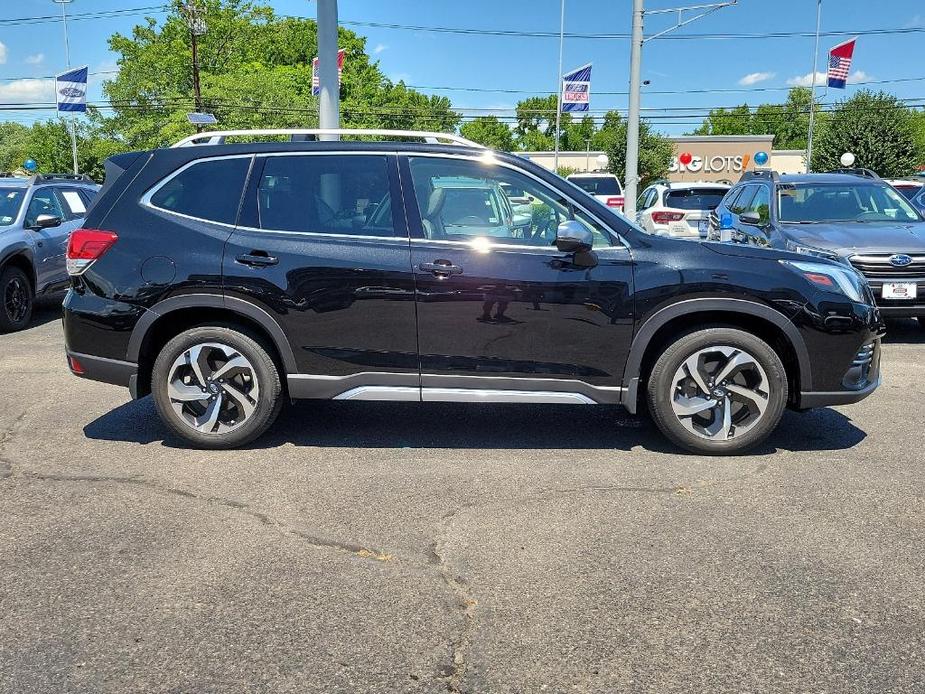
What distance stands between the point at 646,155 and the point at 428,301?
56.5 m

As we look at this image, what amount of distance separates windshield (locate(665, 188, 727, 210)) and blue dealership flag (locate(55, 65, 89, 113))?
23.2 meters

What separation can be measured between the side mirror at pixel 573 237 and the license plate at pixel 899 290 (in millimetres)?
4778

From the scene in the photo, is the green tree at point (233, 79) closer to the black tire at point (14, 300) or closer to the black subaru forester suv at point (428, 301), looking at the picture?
the black tire at point (14, 300)

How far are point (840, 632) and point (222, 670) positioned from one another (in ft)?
7.20

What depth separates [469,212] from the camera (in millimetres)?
4934

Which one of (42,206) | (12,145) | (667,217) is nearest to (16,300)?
(42,206)

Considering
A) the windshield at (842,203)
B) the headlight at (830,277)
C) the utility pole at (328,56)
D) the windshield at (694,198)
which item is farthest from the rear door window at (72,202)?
the windshield at (694,198)

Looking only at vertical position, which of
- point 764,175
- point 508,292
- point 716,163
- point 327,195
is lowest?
point 508,292

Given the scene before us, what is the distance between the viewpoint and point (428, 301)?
477 centimetres

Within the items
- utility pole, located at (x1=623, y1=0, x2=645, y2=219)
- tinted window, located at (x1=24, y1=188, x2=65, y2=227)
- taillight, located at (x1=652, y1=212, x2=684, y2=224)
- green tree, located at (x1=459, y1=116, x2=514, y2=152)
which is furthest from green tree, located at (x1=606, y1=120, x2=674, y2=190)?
tinted window, located at (x1=24, y1=188, x2=65, y2=227)

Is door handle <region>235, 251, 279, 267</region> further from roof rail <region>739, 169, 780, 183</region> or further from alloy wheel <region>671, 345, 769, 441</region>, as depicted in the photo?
roof rail <region>739, 169, 780, 183</region>

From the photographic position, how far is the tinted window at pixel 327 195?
492 centimetres

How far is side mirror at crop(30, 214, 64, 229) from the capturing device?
9812 millimetres

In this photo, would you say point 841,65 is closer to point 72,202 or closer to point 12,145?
point 72,202
